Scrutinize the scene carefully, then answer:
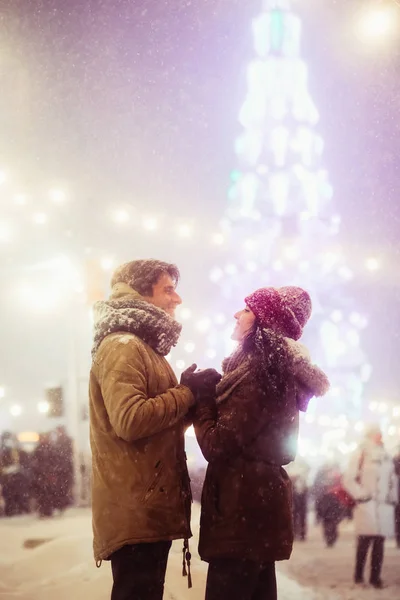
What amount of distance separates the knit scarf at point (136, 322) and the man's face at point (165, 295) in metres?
0.08

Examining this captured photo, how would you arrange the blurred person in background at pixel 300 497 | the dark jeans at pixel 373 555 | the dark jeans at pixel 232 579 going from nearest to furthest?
the dark jeans at pixel 232 579 → the dark jeans at pixel 373 555 → the blurred person in background at pixel 300 497

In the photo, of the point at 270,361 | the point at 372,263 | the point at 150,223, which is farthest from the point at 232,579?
the point at 372,263

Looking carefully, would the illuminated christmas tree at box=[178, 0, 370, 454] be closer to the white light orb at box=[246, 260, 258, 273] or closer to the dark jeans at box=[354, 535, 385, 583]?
the white light orb at box=[246, 260, 258, 273]

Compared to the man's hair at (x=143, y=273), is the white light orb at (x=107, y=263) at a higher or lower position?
higher

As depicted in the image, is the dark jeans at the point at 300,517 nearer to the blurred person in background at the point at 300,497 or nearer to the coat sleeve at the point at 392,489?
the blurred person in background at the point at 300,497

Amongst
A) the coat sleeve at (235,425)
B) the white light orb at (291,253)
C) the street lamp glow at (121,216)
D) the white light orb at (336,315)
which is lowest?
the coat sleeve at (235,425)

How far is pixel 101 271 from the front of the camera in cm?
1222

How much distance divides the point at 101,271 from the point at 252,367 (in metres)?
9.97

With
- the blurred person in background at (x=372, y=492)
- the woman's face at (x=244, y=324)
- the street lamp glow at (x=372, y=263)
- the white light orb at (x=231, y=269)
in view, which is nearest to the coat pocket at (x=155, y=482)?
the woman's face at (x=244, y=324)

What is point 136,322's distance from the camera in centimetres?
264

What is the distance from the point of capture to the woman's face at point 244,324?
2785 millimetres

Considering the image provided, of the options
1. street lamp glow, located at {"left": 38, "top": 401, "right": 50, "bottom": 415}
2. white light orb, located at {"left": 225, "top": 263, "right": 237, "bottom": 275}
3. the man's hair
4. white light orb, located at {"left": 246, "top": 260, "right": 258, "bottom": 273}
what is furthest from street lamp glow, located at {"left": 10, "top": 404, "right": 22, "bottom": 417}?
the man's hair

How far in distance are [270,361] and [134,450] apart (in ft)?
2.55

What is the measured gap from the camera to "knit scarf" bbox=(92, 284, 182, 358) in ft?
8.68
